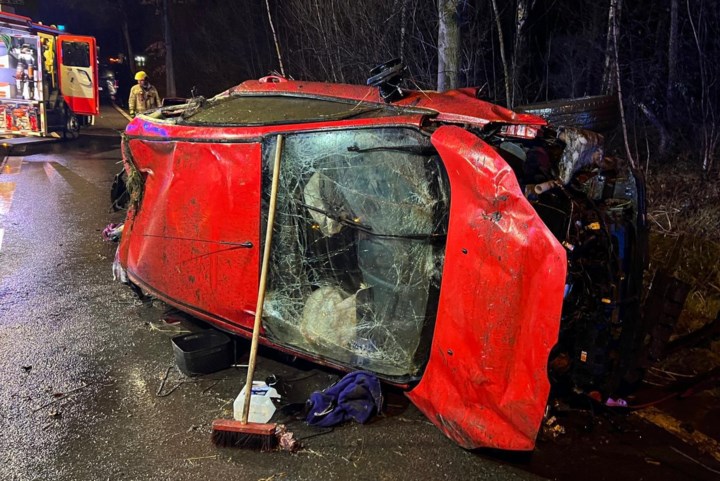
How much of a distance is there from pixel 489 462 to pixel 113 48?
4423cm

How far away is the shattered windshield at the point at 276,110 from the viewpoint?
11.4ft

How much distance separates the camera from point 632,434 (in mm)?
3178

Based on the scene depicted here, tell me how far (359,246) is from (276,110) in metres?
1.35

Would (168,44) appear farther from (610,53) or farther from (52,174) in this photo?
Result: (610,53)

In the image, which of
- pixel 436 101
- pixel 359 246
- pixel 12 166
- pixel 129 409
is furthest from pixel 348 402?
pixel 12 166

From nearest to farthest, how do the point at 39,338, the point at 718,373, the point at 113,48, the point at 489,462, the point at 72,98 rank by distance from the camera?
the point at 489,462 < the point at 718,373 < the point at 39,338 < the point at 72,98 < the point at 113,48

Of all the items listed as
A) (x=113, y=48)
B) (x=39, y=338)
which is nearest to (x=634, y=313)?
(x=39, y=338)

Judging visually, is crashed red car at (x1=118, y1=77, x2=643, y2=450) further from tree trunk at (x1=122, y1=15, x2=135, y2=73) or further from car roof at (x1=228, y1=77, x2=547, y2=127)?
tree trunk at (x1=122, y1=15, x2=135, y2=73)

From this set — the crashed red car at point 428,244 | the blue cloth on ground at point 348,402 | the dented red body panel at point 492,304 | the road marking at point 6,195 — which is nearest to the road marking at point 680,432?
the crashed red car at point 428,244

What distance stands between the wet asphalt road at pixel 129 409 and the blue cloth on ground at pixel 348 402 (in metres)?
0.07

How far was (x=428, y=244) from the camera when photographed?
3.03 metres

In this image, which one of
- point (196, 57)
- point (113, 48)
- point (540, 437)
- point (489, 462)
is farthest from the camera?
point (113, 48)

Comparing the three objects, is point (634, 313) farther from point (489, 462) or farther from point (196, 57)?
point (196, 57)

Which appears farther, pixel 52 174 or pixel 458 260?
→ pixel 52 174
